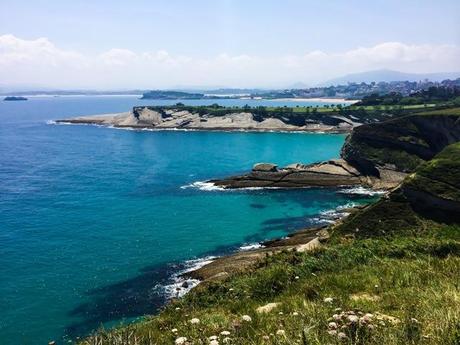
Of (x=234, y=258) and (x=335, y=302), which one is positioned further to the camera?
(x=234, y=258)

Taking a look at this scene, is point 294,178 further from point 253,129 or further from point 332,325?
point 253,129

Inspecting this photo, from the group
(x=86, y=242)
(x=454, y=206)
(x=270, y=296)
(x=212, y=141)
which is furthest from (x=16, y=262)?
(x=212, y=141)

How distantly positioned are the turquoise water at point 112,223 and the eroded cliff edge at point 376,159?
4.60 meters

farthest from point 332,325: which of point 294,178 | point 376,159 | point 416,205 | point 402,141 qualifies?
point 402,141

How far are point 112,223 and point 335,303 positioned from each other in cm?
4758

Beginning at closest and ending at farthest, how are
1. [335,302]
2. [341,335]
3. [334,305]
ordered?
[341,335] < [334,305] < [335,302]

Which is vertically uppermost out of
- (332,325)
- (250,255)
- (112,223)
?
(332,325)

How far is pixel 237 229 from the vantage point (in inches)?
2103

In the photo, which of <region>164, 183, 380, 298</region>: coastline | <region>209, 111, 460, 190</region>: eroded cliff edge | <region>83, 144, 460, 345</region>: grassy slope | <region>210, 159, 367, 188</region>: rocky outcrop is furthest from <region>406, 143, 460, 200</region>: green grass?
<region>210, 159, 367, 188</region>: rocky outcrop

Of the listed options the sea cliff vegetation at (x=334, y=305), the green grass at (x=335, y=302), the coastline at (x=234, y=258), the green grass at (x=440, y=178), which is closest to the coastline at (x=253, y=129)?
the coastline at (x=234, y=258)

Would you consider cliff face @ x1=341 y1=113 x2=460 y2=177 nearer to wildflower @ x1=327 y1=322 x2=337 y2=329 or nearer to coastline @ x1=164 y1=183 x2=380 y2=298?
coastline @ x1=164 y1=183 x2=380 y2=298

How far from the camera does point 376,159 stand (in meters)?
80.2

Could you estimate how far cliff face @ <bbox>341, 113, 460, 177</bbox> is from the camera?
7819 centimetres

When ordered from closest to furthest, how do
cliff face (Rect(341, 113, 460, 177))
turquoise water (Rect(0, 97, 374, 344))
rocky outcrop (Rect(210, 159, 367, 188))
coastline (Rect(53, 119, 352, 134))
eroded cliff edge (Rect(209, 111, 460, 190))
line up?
turquoise water (Rect(0, 97, 374, 344)), rocky outcrop (Rect(210, 159, 367, 188)), eroded cliff edge (Rect(209, 111, 460, 190)), cliff face (Rect(341, 113, 460, 177)), coastline (Rect(53, 119, 352, 134))
